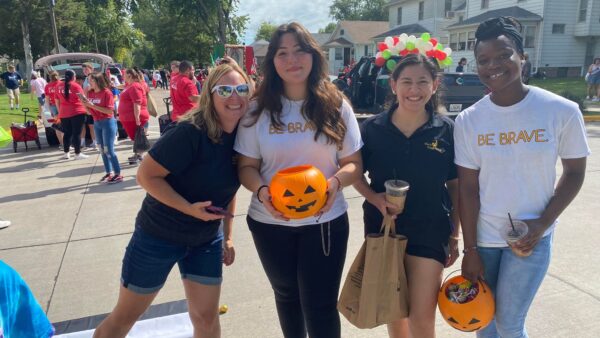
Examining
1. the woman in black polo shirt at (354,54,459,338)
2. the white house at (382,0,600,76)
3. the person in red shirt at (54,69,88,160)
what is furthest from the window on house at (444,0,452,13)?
the woman in black polo shirt at (354,54,459,338)

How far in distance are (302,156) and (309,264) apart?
1.91ft

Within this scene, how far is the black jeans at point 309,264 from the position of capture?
7.66ft

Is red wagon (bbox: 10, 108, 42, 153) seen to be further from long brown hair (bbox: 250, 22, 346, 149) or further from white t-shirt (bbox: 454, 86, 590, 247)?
white t-shirt (bbox: 454, 86, 590, 247)

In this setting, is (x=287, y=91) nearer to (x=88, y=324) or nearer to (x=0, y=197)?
(x=88, y=324)

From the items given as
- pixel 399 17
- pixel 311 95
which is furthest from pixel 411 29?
pixel 311 95

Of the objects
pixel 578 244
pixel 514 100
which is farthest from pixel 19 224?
pixel 578 244

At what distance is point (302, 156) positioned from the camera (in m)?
2.28

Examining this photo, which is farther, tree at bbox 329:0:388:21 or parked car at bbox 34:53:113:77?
tree at bbox 329:0:388:21

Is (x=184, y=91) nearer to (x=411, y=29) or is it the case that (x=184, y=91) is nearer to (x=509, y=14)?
(x=509, y=14)

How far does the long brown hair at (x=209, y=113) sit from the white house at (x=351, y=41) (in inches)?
1881

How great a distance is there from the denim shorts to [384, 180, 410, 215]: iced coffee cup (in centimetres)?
104

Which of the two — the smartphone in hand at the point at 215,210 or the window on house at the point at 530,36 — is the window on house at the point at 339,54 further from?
the smartphone in hand at the point at 215,210

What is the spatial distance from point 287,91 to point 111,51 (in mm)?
69506

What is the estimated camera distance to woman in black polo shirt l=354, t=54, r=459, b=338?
2.24m
